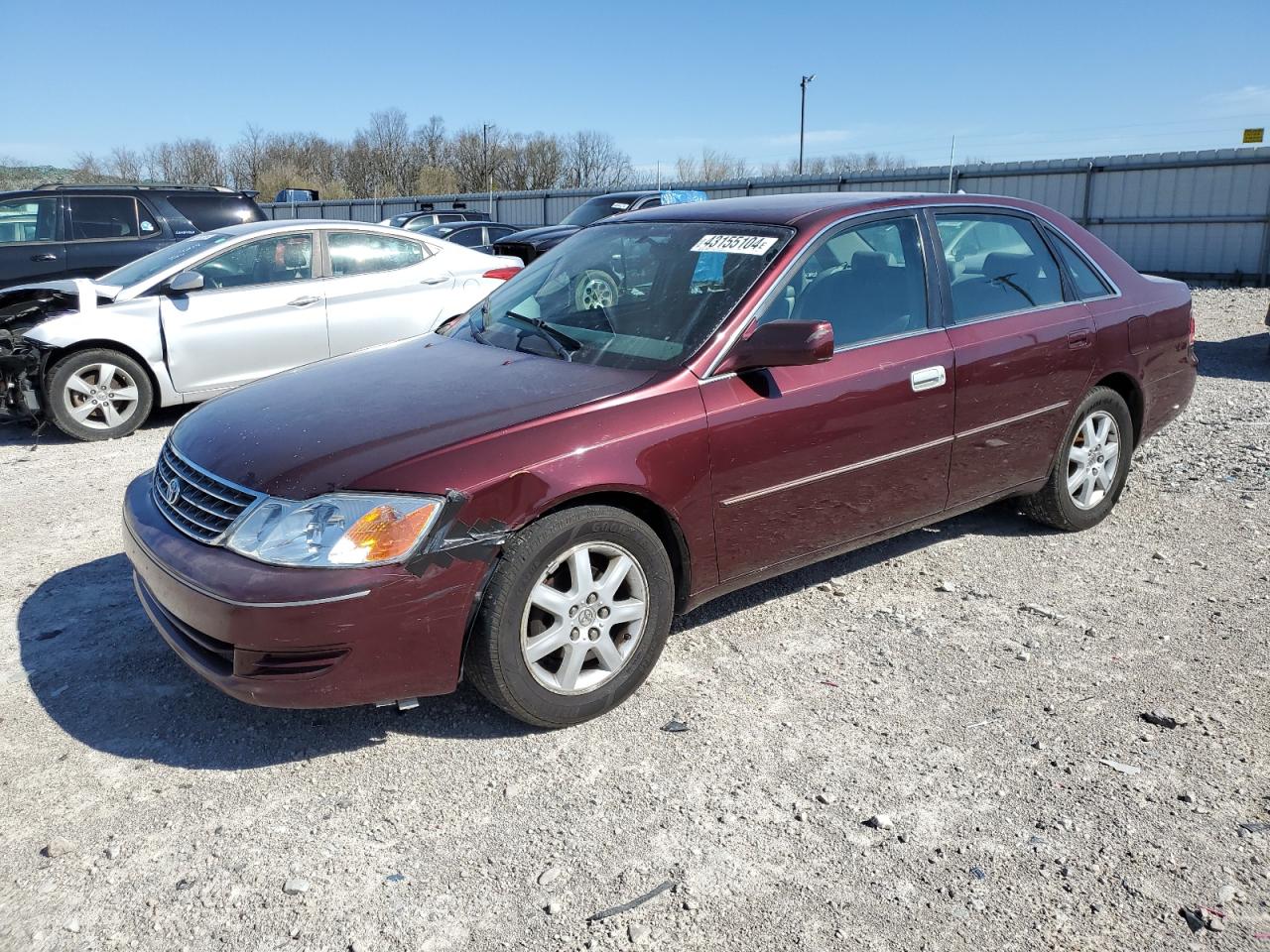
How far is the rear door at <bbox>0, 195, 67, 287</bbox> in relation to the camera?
33.3 ft

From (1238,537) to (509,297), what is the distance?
3794 mm

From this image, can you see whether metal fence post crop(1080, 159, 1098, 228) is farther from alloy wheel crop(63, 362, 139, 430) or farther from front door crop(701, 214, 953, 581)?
alloy wheel crop(63, 362, 139, 430)

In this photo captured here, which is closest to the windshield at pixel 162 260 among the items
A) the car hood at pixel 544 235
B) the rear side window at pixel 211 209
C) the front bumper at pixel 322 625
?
the rear side window at pixel 211 209

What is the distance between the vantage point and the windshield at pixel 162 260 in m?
7.57

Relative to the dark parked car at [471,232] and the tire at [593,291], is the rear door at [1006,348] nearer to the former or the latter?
the tire at [593,291]

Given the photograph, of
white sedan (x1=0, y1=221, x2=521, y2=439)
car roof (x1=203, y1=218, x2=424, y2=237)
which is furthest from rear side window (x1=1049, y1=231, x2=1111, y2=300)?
car roof (x1=203, y1=218, x2=424, y2=237)

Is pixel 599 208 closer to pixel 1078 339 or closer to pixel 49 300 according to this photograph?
pixel 49 300

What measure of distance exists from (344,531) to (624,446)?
92 cm

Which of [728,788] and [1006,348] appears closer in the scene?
[728,788]

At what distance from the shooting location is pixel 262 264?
7672 mm

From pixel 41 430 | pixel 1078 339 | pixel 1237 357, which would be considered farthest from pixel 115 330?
pixel 1237 357

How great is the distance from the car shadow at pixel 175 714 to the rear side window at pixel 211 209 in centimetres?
772

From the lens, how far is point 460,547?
9.78 feet

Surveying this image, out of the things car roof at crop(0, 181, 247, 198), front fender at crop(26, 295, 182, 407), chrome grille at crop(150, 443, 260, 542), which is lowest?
chrome grille at crop(150, 443, 260, 542)
